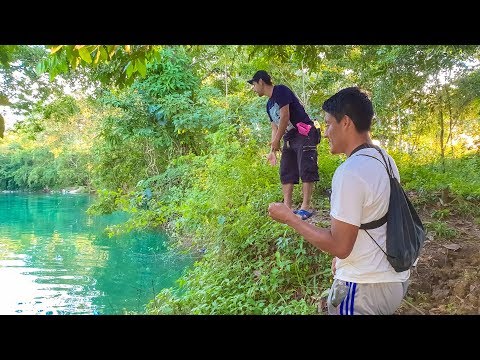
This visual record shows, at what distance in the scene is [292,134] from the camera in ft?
13.1

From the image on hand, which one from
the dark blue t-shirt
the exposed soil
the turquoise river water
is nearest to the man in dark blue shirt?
the dark blue t-shirt

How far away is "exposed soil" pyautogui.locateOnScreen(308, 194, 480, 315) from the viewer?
3.15 metres

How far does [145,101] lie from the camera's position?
10.4 m

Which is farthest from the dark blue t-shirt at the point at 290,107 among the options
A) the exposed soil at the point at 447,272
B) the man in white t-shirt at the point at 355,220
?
the man in white t-shirt at the point at 355,220

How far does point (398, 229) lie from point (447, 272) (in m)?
2.54

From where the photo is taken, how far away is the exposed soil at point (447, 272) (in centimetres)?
315

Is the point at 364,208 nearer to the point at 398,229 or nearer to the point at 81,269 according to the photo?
the point at 398,229

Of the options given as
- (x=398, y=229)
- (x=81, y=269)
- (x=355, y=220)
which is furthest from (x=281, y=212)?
(x=81, y=269)

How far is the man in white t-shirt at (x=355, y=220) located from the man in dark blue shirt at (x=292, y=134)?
2.34 meters

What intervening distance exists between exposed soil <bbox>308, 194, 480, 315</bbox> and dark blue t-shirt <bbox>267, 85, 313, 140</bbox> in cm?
88
